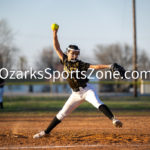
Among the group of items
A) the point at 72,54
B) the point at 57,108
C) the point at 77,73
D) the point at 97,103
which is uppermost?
the point at 72,54

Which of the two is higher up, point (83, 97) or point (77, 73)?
point (77, 73)

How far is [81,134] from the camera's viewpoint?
26.1 ft

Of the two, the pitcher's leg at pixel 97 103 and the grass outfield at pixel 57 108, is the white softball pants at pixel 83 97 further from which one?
the grass outfield at pixel 57 108

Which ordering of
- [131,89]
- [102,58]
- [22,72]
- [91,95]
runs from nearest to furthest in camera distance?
[91,95]
[22,72]
[131,89]
[102,58]

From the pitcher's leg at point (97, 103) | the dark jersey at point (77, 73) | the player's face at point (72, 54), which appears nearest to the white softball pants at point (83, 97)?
the pitcher's leg at point (97, 103)

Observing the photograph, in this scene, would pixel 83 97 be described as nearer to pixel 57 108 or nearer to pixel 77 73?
pixel 77 73

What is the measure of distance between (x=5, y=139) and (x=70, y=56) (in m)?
2.54

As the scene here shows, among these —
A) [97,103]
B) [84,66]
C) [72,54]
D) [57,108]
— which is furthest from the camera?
[57,108]

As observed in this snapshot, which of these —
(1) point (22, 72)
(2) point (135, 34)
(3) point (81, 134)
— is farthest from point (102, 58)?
(3) point (81, 134)

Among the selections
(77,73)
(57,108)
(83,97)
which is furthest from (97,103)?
(57,108)

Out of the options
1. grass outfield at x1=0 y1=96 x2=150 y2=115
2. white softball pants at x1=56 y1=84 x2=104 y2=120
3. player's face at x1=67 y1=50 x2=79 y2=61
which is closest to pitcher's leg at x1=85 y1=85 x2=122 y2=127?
white softball pants at x1=56 y1=84 x2=104 y2=120

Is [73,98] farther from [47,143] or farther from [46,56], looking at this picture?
[46,56]

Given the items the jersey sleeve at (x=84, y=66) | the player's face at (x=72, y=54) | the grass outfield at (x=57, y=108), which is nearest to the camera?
the jersey sleeve at (x=84, y=66)

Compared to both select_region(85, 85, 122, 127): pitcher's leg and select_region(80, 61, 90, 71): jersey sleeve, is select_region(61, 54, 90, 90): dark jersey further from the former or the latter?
select_region(85, 85, 122, 127): pitcher's leg
